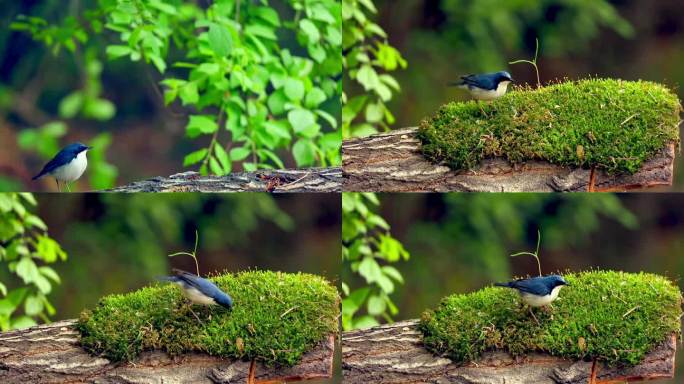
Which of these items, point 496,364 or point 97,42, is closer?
point 496,364

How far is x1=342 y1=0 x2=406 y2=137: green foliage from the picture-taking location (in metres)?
5.03

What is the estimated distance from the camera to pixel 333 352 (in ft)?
14.8

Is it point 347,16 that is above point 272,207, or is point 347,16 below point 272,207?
above

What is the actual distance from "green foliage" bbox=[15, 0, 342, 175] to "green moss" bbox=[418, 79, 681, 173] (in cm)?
123

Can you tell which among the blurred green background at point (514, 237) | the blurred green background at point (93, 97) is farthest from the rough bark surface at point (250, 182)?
the blurred green background at point (93, 97)

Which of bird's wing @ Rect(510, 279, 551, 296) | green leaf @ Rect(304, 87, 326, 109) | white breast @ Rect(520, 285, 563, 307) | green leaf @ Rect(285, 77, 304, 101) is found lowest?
white breast @ Rect(520, 285, 563, 307)

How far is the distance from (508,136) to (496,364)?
107 cm

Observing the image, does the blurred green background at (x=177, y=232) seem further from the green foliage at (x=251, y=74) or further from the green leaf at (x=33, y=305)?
the green foliage at (x=251, y=74)

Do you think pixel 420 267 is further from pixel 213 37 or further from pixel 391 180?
pixel 213 37

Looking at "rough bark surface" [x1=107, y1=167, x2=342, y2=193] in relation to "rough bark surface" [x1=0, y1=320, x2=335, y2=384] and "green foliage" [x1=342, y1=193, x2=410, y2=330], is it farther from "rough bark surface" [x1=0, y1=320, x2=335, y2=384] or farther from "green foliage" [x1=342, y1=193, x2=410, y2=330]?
"rough bark surface" [x1=0, y1=320, x2=335, y2=384]

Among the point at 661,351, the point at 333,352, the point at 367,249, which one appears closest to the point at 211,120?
the point at 367,249

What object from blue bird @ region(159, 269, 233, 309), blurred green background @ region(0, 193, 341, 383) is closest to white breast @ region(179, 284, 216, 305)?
blue bird @ region(159, 269, 233, 309)

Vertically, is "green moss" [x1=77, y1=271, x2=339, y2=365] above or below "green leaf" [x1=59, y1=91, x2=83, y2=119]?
below

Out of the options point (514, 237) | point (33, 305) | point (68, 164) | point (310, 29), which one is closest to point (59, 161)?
point (68, 164)
